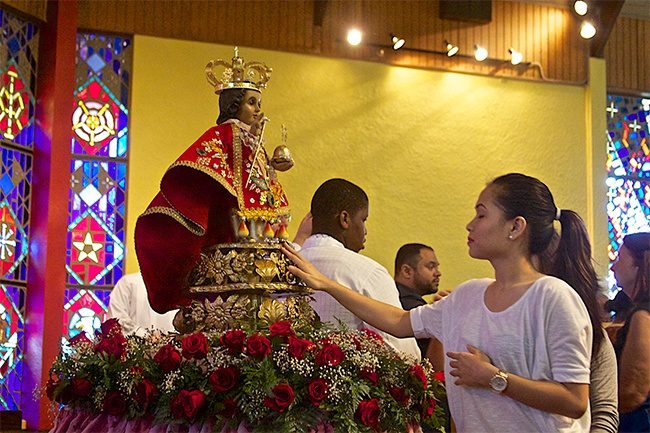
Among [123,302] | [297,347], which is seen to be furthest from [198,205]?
[123,302]

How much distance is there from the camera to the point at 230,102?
370 cm

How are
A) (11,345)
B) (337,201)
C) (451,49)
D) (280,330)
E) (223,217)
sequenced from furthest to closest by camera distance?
(451,49), (11,345), (337,201), (223,217), (280,330)

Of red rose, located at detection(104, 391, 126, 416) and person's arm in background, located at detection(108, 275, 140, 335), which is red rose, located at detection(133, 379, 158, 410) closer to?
red rose, located at detection(104, 391, 126, 416)

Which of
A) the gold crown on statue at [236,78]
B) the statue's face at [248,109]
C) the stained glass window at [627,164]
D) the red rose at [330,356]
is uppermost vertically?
the stained glass window at [627,164]

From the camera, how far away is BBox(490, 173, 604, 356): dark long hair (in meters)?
2.86

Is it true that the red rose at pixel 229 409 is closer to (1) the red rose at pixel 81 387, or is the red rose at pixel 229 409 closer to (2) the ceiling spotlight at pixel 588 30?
(1) the red rose at pixel 81 387

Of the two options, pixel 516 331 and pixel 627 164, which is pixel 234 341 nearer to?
pixel 516 331

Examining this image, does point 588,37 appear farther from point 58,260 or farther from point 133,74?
point 58,260

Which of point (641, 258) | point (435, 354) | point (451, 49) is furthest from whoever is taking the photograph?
point (451, 49)

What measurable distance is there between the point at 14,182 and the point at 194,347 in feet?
17.6

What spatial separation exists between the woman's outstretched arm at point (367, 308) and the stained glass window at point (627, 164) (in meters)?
7.18

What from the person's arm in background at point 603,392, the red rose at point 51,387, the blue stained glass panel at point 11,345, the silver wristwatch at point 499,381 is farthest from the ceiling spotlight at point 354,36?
the silver wristwatch at point 499,381

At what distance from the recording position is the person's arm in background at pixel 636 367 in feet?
11.7

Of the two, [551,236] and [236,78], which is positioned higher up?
[236,78]
